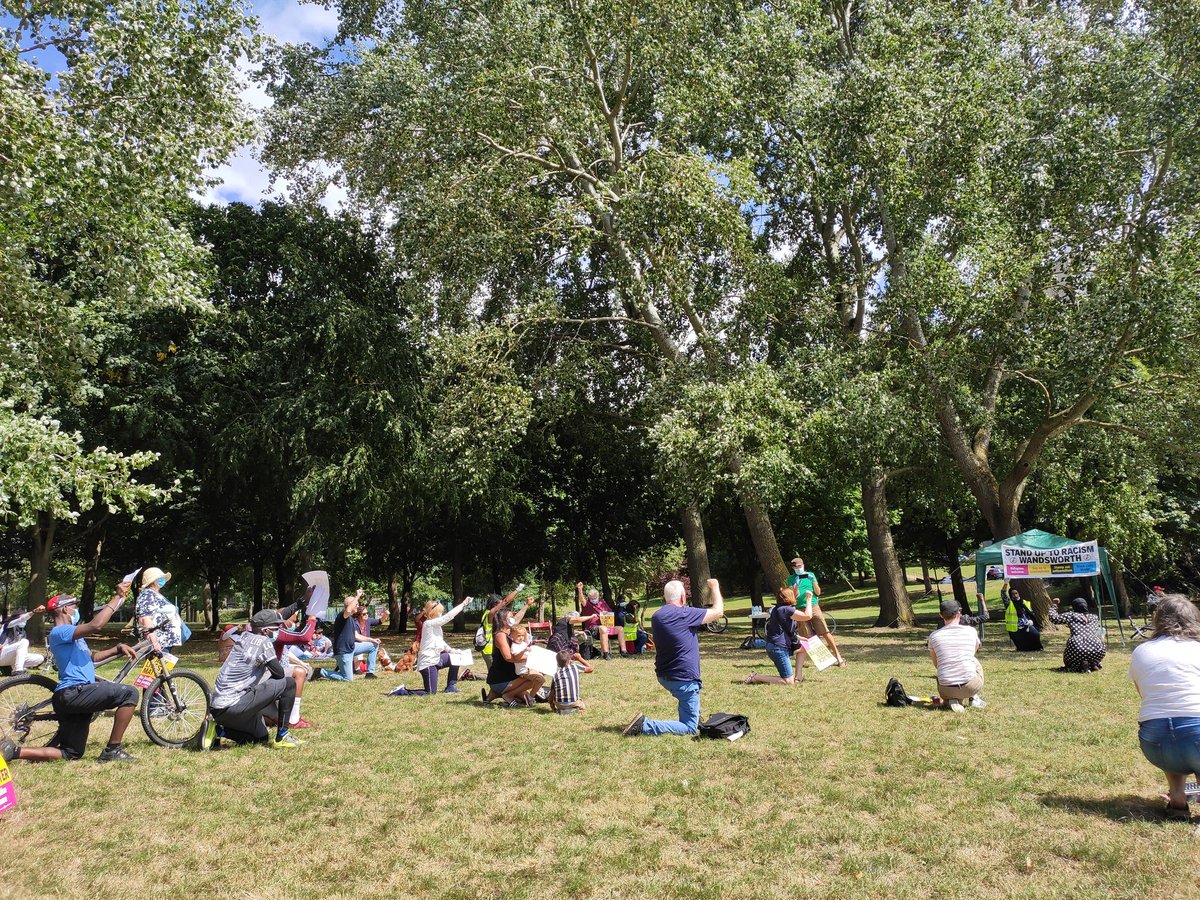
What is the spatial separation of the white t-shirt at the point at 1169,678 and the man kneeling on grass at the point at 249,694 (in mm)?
7638

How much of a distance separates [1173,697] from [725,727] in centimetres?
408

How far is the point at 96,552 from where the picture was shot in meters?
34.2

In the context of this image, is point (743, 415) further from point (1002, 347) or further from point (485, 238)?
point (485, 238)

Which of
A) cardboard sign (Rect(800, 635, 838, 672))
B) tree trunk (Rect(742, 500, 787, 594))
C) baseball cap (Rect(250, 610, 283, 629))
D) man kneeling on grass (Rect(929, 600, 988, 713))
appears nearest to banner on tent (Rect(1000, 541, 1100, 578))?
tree trunk (Rect(742, 500, 787, 594))

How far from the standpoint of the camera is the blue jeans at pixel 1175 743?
223 inches

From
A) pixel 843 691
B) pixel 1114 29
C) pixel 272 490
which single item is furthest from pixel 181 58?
pixel 1114 29

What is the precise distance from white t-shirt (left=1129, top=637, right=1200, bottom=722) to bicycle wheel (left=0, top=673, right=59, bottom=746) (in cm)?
951

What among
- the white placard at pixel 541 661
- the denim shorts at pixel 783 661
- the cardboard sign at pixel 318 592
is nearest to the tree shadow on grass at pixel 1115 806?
the white placard at pixel 541 661

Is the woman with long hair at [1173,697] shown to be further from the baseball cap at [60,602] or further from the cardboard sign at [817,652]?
the baseball cap at [60,602]

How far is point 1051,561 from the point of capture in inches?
736

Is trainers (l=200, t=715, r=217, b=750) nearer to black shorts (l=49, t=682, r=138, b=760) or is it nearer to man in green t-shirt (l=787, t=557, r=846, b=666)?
black shorts (l=49, t=682, r=138, b=760)

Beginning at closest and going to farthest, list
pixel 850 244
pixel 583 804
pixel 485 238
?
pixel 583 804
pixel 485 238
pixel 850 244

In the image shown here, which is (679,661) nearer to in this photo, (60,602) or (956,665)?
(956,665)

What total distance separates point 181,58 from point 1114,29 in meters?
20.9
